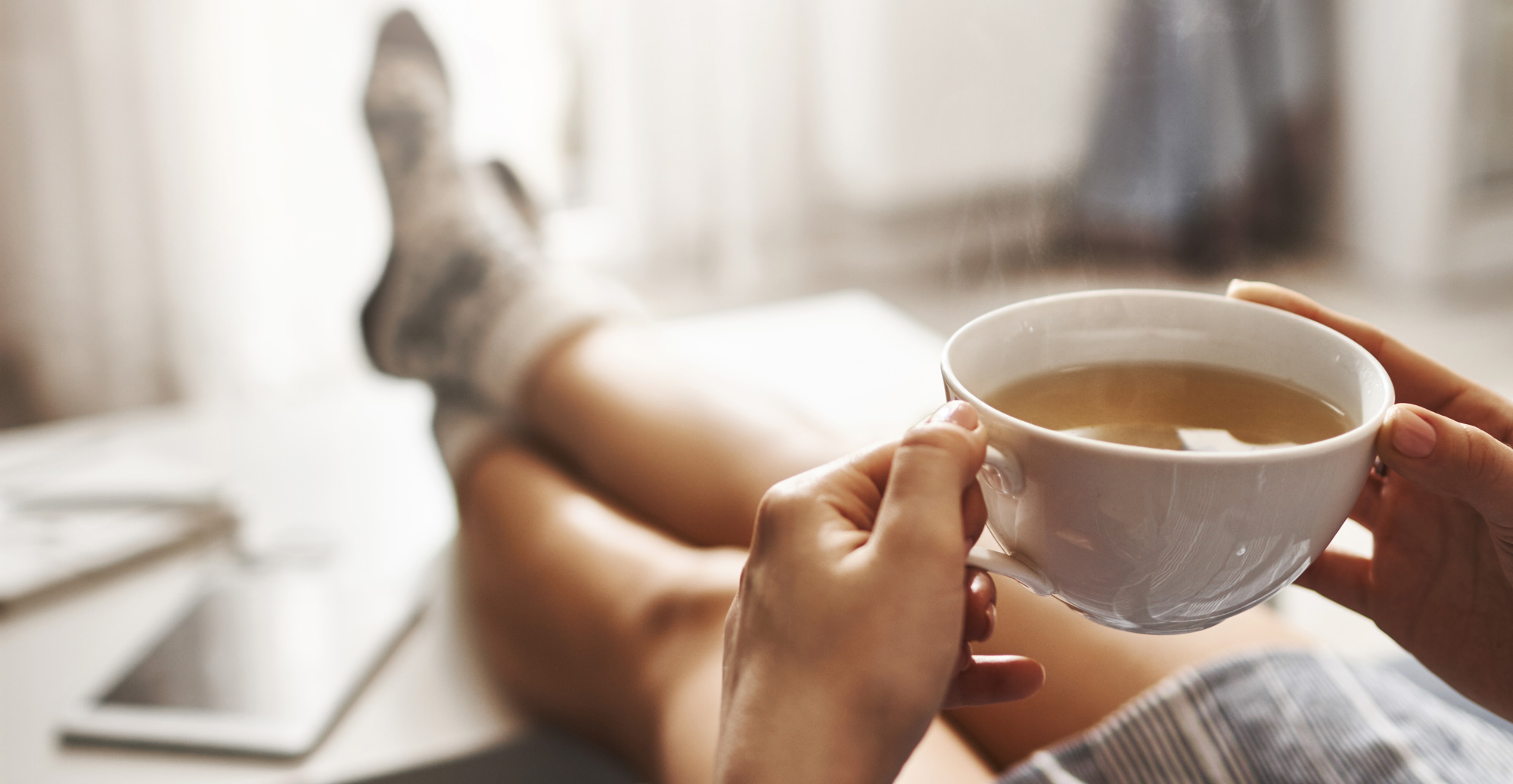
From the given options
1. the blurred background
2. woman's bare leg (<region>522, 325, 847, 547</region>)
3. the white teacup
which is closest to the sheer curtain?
the blurred background

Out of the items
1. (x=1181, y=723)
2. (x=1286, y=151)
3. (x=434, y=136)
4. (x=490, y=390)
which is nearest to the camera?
(x=1181, y=723)

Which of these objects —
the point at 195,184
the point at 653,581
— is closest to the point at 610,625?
the point at 653,581

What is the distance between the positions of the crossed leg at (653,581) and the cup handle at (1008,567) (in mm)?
249

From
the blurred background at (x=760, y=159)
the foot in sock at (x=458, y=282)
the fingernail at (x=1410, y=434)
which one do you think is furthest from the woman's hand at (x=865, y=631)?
the blurred background at (x=760, y=159)

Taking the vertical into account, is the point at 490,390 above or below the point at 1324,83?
below

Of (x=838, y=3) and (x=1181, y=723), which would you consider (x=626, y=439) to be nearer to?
(x=1181, y=723)

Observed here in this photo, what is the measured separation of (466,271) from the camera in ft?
3.61

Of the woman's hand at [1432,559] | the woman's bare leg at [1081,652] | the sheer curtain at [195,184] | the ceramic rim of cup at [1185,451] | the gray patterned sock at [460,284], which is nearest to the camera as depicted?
the ceramic rim of cup at [1185,451]

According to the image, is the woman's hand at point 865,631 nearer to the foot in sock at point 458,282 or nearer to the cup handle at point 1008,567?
the cup handle at point 1008,567

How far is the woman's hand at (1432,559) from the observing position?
47cm

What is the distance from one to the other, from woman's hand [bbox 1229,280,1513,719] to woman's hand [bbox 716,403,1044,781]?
198mm

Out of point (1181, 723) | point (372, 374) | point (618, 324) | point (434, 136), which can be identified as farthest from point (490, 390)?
point (372, 374)

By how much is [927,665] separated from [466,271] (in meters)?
0.86

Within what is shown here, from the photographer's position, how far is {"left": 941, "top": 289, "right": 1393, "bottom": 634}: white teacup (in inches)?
12.7
